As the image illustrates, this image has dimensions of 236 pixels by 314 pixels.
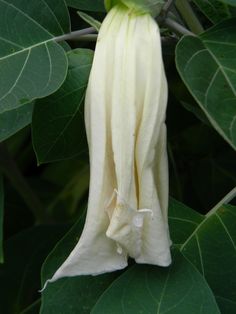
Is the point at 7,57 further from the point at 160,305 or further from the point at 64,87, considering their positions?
the point at 160,305

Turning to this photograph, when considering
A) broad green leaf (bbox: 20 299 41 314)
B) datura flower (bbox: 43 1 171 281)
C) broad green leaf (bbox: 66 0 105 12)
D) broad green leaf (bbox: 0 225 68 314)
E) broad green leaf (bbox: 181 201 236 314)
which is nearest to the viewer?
datura flower (bbox: 43 1 171 281)

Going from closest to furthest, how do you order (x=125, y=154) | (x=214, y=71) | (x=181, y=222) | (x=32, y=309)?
(x=125, y=154)
(x=214, y=71)
(x=181, y=222)
(x=32, y=309)

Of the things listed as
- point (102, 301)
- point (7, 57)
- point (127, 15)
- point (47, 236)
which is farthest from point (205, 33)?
point (47, 236)

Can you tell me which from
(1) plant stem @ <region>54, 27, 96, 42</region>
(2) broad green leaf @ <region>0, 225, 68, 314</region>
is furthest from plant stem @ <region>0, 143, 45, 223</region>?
(1) plant stem @ <region>54, 27, 96, 42</region>

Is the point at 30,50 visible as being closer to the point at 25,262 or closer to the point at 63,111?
the point at 63,111

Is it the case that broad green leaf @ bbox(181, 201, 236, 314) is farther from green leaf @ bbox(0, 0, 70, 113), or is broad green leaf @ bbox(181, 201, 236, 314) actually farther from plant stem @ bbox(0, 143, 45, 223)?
plant stem @ bbox(0, 143, 45, 223)

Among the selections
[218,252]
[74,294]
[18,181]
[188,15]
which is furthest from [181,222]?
[18,181]
